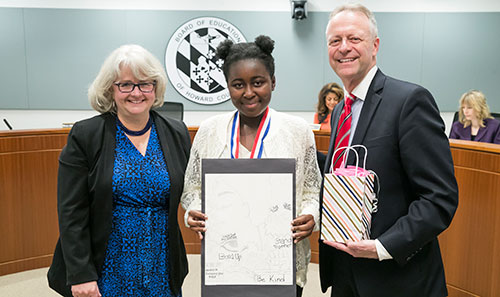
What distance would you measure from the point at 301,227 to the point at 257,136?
371 mm

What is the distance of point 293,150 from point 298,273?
0.47m

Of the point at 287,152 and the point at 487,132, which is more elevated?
the point at 287,152

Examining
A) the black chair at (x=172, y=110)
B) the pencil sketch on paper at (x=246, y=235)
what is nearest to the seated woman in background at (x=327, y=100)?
the black chair at (x=172, y=110)

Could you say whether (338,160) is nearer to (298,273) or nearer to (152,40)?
(298,273)

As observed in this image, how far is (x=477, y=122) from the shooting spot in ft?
16.0

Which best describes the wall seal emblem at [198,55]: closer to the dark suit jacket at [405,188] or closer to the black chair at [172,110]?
Result: the black chair at [172,110]

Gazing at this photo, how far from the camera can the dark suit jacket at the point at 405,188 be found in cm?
125

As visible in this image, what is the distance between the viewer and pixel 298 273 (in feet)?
5.00

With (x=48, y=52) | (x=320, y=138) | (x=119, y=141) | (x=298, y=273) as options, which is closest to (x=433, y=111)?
(x=298, y=273)

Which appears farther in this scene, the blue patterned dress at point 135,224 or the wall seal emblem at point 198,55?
the wall seal emblem at point 198,55

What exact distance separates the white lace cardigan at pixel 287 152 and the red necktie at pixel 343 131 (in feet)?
0.42

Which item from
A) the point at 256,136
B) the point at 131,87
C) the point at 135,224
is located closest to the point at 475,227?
the point at 256,136

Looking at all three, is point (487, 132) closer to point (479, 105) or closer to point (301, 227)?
point (479, 105)

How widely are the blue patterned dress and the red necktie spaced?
69 centimetres
